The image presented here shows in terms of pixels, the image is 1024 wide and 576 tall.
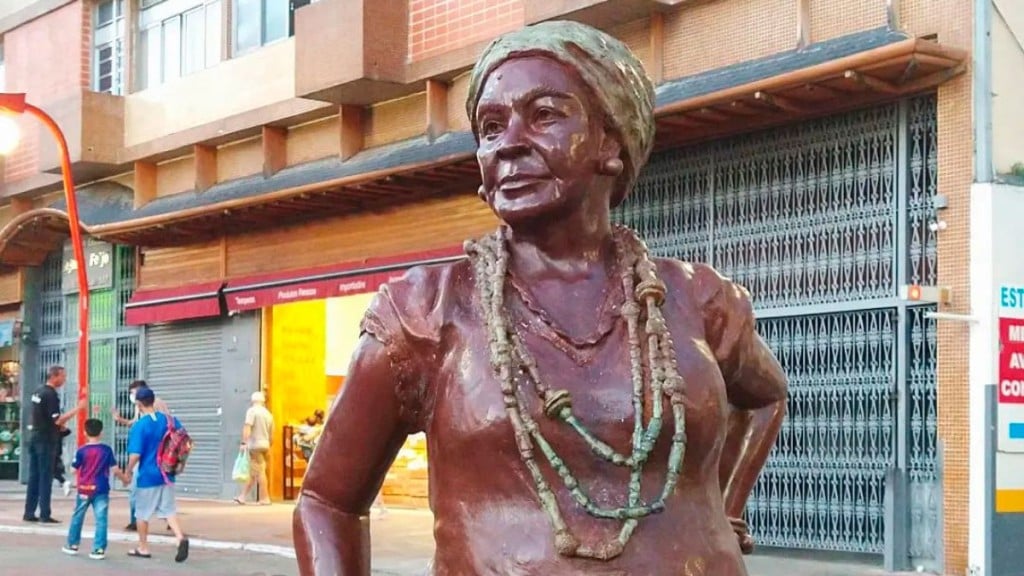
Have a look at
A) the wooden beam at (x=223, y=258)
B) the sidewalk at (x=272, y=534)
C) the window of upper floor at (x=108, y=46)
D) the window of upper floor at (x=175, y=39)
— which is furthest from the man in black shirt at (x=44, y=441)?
the window of upper floor at (x=108, y=46)

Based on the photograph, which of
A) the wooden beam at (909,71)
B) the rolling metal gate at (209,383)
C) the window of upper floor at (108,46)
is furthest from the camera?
the window of upper floor at (108,46)

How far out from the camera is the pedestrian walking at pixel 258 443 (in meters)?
18.5

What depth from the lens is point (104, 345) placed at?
2269 centimetres

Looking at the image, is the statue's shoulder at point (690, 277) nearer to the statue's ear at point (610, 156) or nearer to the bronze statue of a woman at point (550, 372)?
the bronze statue of a woman at point (550, 372)

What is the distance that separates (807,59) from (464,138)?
4.63m

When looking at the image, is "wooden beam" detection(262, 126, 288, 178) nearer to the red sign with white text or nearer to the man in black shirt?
the man in black shirt

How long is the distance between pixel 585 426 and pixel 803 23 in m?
10.6

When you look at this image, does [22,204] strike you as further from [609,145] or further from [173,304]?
[609,145]

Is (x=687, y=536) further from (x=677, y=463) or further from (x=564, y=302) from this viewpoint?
(x=564, y=302)

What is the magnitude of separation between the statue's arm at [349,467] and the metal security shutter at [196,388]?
1819 cm

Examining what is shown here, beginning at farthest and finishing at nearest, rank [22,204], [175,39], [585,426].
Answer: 1. [22,204]
2. [175,39]
3. [585,426]

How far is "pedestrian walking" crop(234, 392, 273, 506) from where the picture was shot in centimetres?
1852

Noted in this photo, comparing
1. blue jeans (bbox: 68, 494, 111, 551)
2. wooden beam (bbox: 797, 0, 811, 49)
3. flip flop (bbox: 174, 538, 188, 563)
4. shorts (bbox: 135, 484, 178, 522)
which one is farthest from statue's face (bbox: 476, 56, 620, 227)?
blue jeans (bbox: 68, 494, 111, 551)

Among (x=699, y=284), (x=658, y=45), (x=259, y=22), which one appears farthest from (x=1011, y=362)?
(x=259, y=22)
